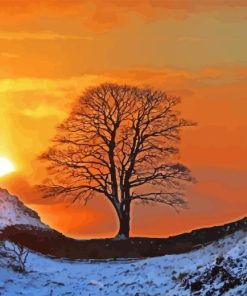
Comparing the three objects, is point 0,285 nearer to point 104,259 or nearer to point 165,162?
point 104,259

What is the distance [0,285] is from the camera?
3259 cm

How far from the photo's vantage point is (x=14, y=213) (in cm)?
5284

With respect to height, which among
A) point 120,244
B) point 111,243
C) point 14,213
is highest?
point 14,213

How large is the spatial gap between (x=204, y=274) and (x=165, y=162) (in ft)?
62.1

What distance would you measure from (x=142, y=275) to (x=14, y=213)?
20848 millimetres

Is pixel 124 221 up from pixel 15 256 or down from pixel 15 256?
up

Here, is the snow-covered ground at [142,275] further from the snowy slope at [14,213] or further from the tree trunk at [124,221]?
the snowy slope at [14,213]

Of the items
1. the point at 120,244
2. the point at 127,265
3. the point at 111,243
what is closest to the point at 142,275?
the point at 127,265

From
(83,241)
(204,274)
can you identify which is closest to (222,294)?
(204,274)

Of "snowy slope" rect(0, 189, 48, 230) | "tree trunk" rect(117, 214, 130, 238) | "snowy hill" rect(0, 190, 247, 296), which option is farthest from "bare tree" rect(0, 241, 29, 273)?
"tree trunk" rect(117, 214, 130, 238)

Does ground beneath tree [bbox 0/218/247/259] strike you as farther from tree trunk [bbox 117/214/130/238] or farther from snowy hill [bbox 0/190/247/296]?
tree trunk [bbox 117/214/130/238]

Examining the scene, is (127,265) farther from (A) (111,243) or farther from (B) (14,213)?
(B) (14,213)

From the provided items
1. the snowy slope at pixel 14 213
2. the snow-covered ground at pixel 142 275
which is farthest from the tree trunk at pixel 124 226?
the snow-covered ground at pixel 142 275

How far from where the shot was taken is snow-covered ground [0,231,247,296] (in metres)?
28.8
